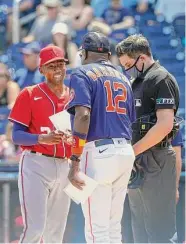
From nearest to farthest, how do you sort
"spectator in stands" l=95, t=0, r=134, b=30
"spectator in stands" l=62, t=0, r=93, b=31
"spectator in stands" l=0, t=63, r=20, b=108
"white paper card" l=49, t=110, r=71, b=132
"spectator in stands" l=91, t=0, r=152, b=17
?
"white paper card" l=49, t=110, r=71, b=132 < "spectator in stands" l=0, t=63, r=20, b=108 < "spectator in stands" l=62, t=0, r=93, b=31 < "spectator in stands" l=95, t=0, r=134, b=30 < "spectator in stands" l=91, t=0, r=152, b=17

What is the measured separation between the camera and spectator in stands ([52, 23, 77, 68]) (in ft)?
32.2

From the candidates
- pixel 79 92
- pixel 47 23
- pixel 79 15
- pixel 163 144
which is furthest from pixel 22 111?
pixel 79 15

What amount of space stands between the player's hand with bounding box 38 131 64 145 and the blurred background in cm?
345

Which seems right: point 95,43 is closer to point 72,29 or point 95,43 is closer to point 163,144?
point 163,144

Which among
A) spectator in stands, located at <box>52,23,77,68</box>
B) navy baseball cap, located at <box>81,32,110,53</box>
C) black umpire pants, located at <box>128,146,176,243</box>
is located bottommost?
black umpire pants, located at <box>128,146,176,243</box>

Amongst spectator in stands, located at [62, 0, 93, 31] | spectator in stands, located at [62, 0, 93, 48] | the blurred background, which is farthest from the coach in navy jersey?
spectator in stands, located at [62, 0, 93, 31]

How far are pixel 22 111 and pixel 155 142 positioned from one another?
105 centimetres

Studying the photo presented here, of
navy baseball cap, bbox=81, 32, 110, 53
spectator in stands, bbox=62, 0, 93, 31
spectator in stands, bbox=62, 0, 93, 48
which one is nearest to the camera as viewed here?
navy baseball cap, bbox=81, 32, 110, 53

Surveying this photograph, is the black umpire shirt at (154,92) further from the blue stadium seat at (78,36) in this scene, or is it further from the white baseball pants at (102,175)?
the blue stadium seat at (78,36)

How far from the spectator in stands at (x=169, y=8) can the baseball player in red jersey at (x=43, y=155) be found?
6.81m

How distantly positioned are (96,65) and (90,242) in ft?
4.10

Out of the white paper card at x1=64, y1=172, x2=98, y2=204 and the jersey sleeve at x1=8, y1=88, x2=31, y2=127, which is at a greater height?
the jersey sleeve at x1=8, y1=88, x2=31, y2=127

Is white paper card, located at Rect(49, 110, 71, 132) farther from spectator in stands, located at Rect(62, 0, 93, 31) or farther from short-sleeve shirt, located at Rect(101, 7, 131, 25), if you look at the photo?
short-sleeve shirt, located at Rect(101, 7, 131, 25)

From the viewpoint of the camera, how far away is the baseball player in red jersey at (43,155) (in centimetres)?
518
